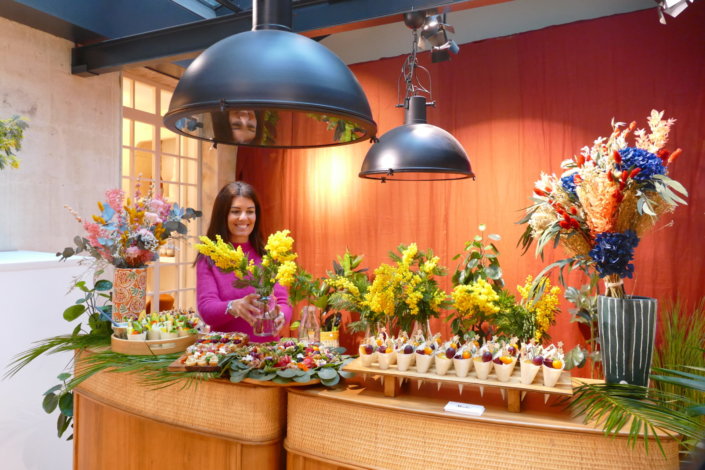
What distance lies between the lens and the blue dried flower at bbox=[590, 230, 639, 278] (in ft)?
5.28

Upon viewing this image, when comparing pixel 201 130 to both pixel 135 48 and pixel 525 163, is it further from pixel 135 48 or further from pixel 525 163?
pixel 525 163

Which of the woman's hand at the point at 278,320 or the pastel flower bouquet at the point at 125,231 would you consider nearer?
the woman's hand at the point at 278,320

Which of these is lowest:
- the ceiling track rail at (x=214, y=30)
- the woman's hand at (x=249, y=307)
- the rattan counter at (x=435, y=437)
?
the rattan counter at (x=435, y=437)

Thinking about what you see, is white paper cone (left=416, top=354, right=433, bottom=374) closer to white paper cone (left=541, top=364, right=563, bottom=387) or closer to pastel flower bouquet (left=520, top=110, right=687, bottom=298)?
white paper cone (left=541, top=364, right=563, bottom=387)

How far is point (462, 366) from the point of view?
1615 mm

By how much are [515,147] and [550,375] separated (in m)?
2.77

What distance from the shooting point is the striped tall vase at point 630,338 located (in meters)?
1.63

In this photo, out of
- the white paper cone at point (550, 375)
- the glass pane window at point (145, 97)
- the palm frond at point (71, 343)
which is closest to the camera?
the white paper cone at point (550, 375)

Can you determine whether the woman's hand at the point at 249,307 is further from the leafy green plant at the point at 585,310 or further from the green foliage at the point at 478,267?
the leafy green plant at the point at 585,310

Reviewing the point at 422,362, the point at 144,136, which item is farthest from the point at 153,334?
the point at 144,136

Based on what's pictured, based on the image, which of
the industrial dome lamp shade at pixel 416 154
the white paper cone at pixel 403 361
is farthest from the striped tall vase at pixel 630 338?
the industrial dome lamp shade at pixel 416 154

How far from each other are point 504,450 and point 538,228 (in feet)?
2.48

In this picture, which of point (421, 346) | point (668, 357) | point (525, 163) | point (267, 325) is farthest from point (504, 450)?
point (525, 163)

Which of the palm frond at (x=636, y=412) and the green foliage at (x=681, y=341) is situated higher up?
the palm frond at (x=636, y=412)
